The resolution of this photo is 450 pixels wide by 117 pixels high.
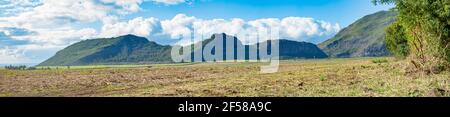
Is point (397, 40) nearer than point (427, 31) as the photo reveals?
No

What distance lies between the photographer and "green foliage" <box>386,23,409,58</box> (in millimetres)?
64875

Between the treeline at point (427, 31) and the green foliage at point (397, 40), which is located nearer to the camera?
the treeline at point (427, 31)

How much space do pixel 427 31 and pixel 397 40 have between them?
33.9 metres

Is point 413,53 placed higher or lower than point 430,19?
lower

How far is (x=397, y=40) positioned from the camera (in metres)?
66.7

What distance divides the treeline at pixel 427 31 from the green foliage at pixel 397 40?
27872 millimetres

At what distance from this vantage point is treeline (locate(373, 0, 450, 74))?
3203cm

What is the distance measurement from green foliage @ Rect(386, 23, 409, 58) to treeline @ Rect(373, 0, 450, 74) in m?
27.9

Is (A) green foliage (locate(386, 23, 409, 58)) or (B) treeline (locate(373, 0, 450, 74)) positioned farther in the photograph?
(A) green foliage (locate(386, 23, 409, 58))

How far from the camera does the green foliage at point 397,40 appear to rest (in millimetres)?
64875
